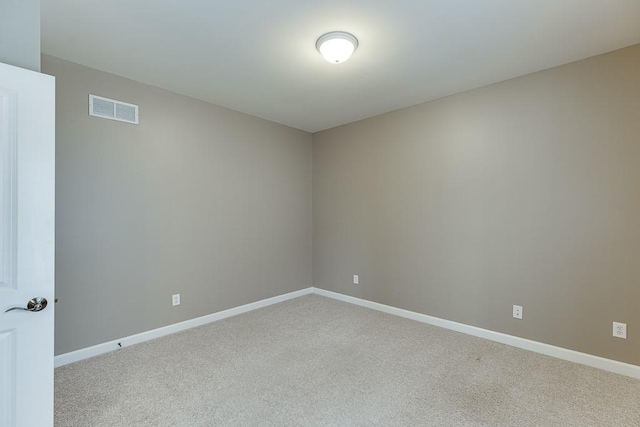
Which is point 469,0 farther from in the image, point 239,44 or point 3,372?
point 3,372

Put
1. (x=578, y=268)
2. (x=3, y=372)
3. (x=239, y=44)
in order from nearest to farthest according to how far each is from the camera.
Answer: (x=3, y=372) < (x=239, y=44) < (x=578, y=268)

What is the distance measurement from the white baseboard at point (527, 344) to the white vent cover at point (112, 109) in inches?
137

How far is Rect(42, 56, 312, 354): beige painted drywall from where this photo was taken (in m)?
2.58

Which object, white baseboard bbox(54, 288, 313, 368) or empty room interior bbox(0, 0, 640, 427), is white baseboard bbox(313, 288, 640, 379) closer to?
empty room interior bbox(0, 0, 640, 427)

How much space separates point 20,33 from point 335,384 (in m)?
2.72

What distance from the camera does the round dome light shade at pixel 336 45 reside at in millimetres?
2170

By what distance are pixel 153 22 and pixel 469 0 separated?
207 cm

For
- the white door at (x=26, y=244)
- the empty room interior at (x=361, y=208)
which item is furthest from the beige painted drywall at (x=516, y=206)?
the white door at (x=26, y=244)

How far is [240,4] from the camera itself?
1.88 metres

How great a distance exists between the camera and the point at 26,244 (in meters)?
1.33

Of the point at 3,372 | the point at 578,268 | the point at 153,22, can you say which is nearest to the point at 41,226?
the point at 3,372

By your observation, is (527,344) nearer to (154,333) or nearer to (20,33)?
(154,333)

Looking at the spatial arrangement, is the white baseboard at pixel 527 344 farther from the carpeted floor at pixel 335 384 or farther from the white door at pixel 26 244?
the white door at pixel 26 244

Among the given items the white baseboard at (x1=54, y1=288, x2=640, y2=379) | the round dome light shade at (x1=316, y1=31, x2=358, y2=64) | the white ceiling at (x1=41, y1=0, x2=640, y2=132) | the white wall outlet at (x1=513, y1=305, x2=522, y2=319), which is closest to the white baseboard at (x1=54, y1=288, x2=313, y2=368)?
the white baseboard at (x1=54, y1=288, x2=640, y2=379)
